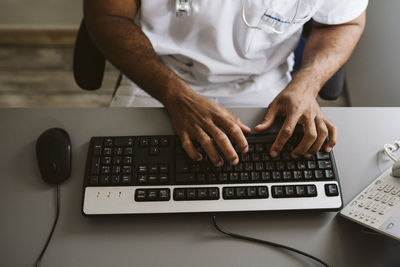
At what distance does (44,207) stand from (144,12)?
1.73 ft

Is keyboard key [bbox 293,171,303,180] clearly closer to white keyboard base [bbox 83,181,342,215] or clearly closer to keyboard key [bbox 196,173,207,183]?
white keyboard base [bbox 83,181,342,215]

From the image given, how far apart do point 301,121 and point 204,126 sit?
8.2 inches

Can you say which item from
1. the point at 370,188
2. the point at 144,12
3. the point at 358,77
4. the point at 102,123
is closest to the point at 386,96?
the point at 358,77

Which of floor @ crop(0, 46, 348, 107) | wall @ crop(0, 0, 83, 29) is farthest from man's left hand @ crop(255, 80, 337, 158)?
wall @ crop(0, 0, 83, 29)

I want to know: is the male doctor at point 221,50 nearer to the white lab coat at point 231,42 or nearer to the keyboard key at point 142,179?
the white lab coat at point 231,42

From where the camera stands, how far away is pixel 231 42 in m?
0.90

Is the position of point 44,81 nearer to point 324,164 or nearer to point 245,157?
point 245,157

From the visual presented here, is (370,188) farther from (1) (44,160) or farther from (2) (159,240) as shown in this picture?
(1) (44,160)

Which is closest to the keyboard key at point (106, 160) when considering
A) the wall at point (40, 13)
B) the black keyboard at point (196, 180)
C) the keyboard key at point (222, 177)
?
the black keyboard at point (196, 180)

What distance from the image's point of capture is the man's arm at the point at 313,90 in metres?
0.66

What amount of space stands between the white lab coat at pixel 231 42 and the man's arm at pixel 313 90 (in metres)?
0.05

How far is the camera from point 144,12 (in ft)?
2.84

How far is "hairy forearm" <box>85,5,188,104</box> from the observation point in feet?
2.78

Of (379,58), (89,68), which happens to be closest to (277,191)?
(89,68)
